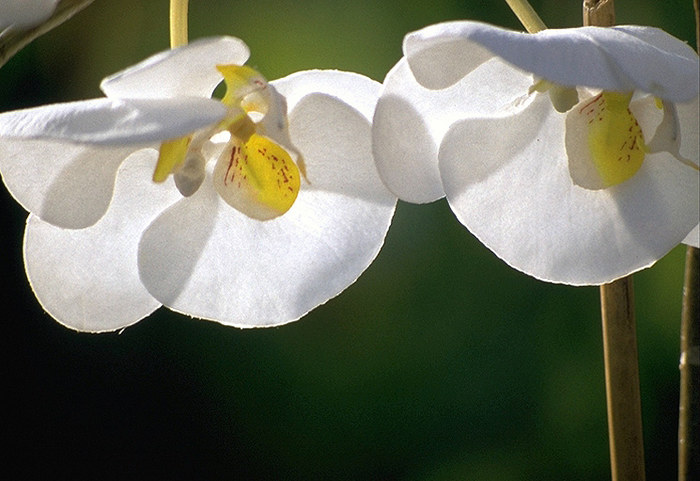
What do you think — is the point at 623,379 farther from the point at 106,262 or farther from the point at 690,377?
the point at 106,262

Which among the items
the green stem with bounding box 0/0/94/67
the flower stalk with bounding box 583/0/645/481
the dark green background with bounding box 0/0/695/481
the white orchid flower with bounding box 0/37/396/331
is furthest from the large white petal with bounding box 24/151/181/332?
the dark green background with bounding box 0/0/695/481

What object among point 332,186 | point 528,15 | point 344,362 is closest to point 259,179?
point 332,186

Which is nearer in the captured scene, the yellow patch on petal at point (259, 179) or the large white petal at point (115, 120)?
the large white petal at point (115, 120)

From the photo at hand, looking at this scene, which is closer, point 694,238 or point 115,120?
point 115,120

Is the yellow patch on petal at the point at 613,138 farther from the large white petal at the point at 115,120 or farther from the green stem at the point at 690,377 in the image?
the large white petal at the point at 115,120

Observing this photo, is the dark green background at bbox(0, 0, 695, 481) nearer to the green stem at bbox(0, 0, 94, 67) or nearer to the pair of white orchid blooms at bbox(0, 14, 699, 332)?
the pair of white orchid blooms at bbox(0, 14, 699, 332)

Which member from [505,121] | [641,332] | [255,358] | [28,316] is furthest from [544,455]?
[505,121]

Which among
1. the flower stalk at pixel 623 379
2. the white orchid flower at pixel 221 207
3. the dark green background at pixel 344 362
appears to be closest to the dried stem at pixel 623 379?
the flower stalk at pixel 623 379
